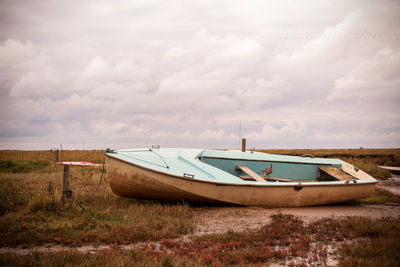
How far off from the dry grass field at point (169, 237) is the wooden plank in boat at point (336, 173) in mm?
3260

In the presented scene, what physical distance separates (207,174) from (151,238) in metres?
2.86

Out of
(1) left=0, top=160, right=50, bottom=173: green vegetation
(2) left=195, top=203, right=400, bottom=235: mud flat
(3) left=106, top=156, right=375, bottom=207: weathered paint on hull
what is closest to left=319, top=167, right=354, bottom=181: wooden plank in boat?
(2) left=195, top=203, right=400, bottom=235: mud flat

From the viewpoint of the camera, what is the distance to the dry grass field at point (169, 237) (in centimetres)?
469

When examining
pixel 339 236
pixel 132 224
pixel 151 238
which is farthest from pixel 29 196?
pixel 339 236

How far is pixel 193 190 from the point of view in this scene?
319 inches

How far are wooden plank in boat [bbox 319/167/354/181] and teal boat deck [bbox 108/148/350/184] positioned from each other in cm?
27

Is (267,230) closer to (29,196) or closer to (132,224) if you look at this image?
(132,224)

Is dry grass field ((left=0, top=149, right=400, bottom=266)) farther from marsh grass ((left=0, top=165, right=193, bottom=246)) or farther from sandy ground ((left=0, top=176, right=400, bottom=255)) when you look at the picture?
sandy ground ((left=0, top=176, right=400, bottom=255))

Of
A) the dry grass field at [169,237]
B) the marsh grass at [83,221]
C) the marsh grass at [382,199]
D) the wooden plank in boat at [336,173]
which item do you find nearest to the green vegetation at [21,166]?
the marsh grass at [83,221]

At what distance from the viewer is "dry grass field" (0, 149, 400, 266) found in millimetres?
4688

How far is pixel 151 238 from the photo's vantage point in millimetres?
5871

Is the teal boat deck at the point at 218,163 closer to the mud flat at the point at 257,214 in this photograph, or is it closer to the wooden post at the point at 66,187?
the mud flat at the point at 257,214

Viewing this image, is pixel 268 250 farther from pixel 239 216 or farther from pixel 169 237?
pixel 239 216

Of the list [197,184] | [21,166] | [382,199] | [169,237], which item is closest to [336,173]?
[382,199]
